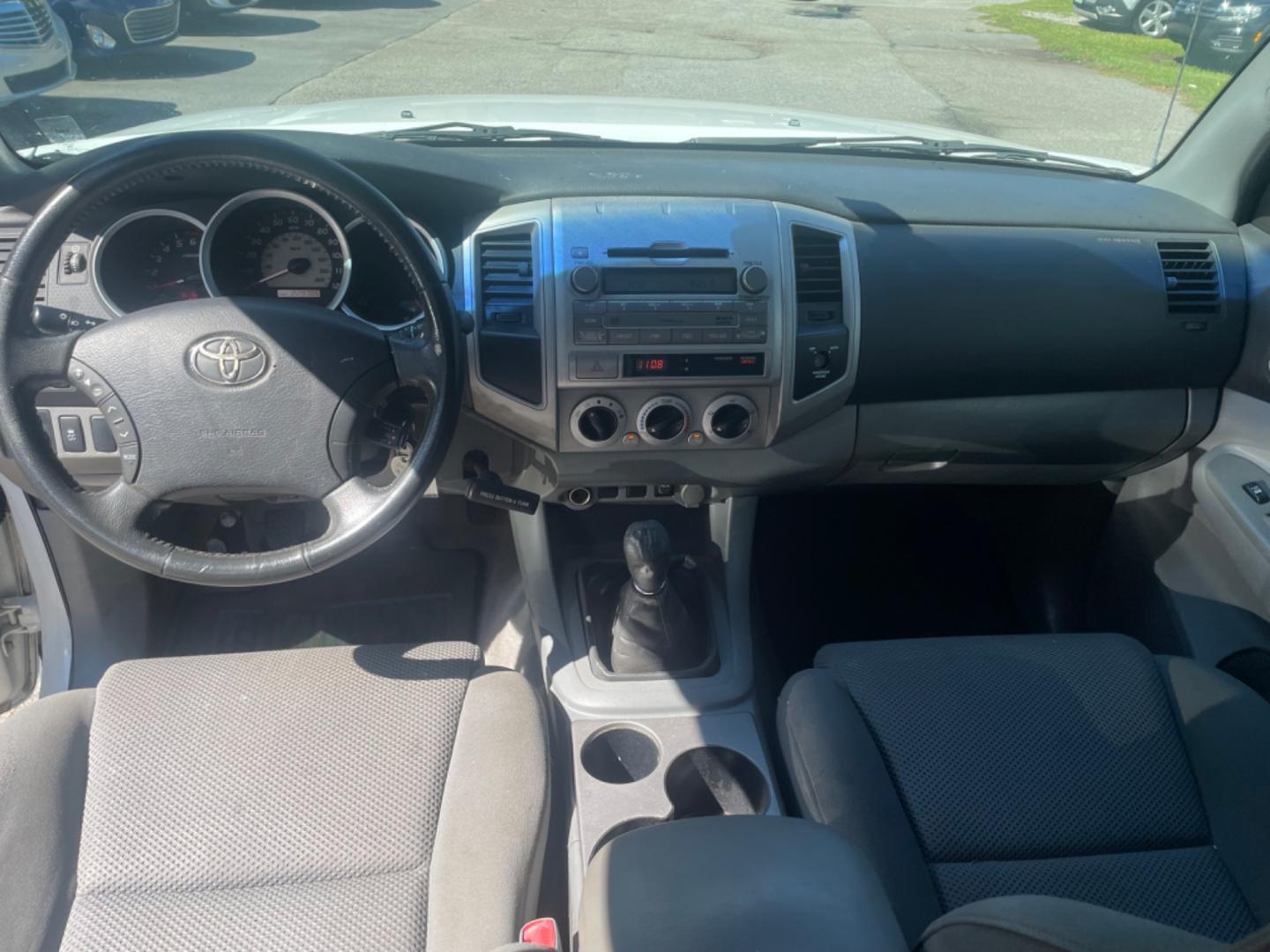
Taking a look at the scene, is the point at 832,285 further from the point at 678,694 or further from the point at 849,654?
the point at 678,694

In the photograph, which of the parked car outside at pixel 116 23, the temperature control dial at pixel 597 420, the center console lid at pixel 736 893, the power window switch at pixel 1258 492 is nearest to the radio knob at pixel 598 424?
the temperature control dial at pixel 597 420

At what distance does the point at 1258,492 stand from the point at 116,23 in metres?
3.27

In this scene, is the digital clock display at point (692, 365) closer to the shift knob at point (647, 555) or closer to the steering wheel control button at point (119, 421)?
the shift knob at point (647, 555)

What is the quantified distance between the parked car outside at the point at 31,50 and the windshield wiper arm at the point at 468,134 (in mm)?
776

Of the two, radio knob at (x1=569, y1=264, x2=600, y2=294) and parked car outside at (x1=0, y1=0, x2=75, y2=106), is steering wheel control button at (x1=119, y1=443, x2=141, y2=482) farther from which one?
parked car outside at (x1=0, y1=0, x2=75, y2=106)

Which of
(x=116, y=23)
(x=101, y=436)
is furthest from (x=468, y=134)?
(x=116, y=23)

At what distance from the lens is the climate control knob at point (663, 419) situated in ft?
6.52

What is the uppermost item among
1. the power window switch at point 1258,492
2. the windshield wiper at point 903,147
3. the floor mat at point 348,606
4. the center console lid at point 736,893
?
the windshield wiper at point 903,147

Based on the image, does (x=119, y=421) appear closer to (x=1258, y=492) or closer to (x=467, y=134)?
(x=467, y=134)

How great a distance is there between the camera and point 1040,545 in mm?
2811

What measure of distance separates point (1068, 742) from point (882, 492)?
3.71ft

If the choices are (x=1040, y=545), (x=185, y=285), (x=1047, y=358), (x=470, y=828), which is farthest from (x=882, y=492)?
(x=185, y=285)

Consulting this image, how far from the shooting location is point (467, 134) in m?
2.20

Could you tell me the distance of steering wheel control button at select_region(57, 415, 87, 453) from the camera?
75.0 inches
